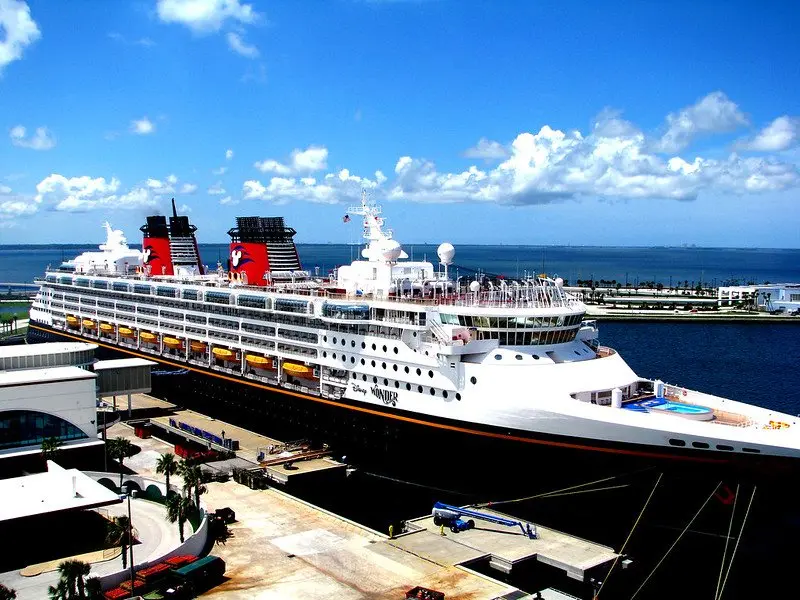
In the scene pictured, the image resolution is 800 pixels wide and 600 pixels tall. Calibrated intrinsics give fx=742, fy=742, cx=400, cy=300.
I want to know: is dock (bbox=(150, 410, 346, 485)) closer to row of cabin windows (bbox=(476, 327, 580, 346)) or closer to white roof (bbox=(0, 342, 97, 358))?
white roof (bbox=(0, 342, 97, 358))

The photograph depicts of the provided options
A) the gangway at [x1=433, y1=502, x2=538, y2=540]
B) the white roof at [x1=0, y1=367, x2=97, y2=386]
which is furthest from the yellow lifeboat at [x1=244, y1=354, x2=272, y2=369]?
the gangway at [x1=433, y1=502, x2=538, y2=540]

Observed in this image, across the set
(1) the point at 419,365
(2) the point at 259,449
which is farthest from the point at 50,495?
(1) the point at 419,365

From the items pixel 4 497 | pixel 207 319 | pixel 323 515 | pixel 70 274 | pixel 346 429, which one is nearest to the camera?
pixel 4 497

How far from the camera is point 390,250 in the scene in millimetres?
44719

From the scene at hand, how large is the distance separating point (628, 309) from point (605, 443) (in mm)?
106892

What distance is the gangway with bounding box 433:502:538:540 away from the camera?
106 feet

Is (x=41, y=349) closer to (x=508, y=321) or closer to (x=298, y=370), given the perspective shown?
(x=298, y=370)

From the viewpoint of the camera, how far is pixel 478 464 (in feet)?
115

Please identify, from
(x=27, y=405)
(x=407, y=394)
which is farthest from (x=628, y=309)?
(x=27, y=405)

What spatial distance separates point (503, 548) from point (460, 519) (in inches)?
117

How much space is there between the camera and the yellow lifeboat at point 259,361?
4800 centimetres

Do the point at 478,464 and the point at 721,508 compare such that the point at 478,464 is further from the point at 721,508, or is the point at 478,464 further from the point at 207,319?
the point at 207,319

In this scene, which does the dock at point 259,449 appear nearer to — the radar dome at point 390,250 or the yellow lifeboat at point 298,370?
the yellow lifeboat at point 298,370

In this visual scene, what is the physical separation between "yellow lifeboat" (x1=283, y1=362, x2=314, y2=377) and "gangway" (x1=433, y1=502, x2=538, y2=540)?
44.7 ft
